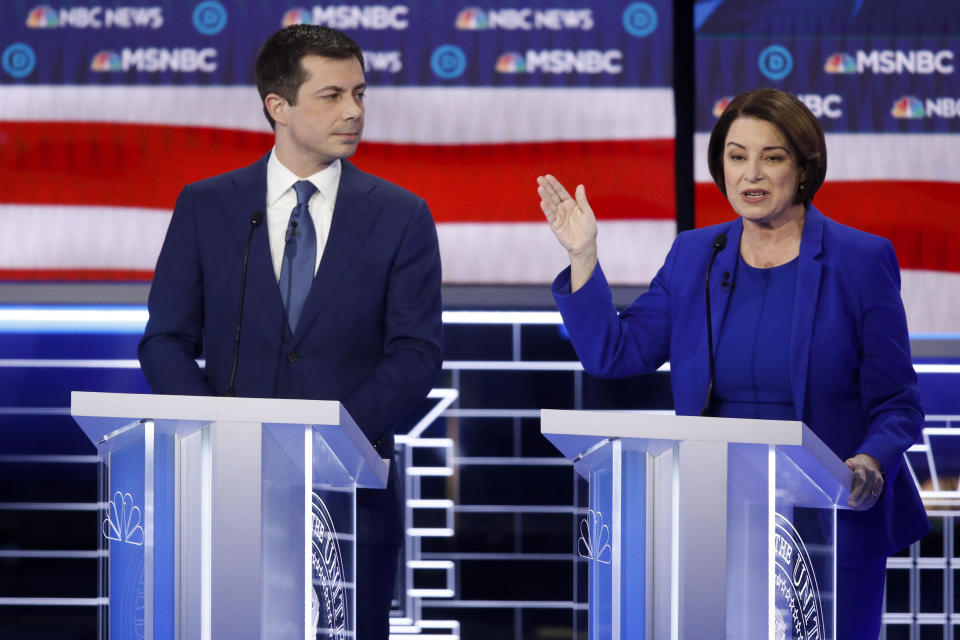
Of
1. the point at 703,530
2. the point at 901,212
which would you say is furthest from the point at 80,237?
the point at 703,530

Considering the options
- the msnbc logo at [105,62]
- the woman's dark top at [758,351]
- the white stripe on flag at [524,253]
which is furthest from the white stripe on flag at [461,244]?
the woman's dark top at [758,351]

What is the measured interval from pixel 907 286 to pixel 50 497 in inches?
106

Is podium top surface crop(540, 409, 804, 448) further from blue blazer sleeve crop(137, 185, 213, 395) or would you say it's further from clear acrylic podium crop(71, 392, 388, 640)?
blue blazer sleeve crop(137, 185, 213, 395)

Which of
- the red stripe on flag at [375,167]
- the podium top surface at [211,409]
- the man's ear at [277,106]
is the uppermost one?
A: the red stripe on flag at [375,167]

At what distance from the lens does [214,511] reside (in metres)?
1.66

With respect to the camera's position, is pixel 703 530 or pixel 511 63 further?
pixel 511 63

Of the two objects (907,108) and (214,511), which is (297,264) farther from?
(907,108)

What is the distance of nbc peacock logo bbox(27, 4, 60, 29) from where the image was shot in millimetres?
3848

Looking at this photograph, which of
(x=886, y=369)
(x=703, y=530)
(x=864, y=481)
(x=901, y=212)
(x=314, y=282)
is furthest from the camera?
(x=901, y=212)

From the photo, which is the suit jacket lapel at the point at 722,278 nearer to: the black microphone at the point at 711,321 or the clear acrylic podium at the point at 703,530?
the black microphone at the point at 711,321

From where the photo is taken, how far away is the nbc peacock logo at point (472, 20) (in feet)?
12.6

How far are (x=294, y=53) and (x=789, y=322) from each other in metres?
1.12

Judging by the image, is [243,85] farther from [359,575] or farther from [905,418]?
[905,418]

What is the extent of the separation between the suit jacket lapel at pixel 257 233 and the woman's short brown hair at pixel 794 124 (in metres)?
0.90
